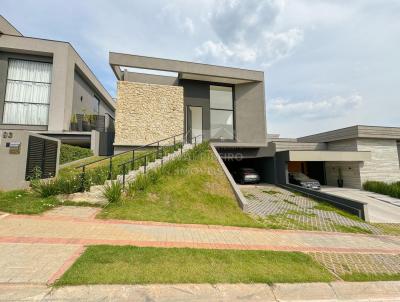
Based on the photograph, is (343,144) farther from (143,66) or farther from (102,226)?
(102,226)

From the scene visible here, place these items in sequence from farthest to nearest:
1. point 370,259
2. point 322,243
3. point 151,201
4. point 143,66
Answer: point 143,66
point 151,201
point 322,243
point 370,259

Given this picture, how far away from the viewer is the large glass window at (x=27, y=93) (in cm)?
1636

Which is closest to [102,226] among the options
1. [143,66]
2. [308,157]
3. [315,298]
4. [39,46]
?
[315,298]

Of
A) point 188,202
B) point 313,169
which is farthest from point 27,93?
point 313,169

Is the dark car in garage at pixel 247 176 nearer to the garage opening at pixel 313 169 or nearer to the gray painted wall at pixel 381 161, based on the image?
the garage opening at pixel 313 169

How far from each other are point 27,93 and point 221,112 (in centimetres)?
1653

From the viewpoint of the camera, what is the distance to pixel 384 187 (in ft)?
53.5

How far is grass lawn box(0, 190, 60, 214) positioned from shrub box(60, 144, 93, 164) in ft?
20.1

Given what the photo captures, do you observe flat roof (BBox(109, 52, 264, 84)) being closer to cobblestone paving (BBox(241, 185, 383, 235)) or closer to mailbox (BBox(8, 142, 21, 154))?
mailbox (BBox(8, 142, 21, 154))

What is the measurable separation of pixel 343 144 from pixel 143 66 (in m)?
20.2

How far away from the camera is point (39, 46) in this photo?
54.4 ft

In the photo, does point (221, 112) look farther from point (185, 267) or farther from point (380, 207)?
point (185, 267)

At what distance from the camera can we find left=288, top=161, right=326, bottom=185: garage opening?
70.5 feet

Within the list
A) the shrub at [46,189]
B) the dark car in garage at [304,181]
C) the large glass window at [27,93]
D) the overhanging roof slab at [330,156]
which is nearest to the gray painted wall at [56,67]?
the large glass window at [27,93]
